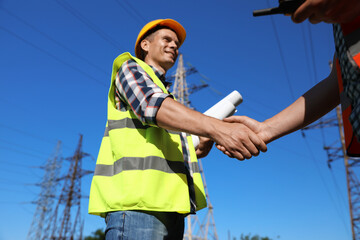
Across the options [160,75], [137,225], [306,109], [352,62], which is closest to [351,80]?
[352,62]

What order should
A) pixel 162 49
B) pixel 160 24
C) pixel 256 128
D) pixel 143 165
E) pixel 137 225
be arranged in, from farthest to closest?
pixel 160 24 → pixel 162 49 → pixel 256 128 → pixel 143 165 → pixel 137 225

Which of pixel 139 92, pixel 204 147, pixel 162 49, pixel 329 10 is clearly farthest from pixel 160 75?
pixel 329 10

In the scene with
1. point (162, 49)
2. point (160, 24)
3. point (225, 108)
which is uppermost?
point (160, 24)

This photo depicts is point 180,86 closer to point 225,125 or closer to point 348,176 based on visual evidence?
point 348,176

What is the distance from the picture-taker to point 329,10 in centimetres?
101

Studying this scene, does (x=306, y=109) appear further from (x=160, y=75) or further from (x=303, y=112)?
(x=160, y=75)

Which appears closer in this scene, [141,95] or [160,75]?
[141,95]

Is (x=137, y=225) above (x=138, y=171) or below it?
below

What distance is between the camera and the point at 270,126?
5.74 ft

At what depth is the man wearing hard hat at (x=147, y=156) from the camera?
1414 millimetres

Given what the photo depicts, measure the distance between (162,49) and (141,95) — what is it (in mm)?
866

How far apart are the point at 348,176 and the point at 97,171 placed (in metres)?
18.9

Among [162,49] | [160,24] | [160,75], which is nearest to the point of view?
A: [160,75]

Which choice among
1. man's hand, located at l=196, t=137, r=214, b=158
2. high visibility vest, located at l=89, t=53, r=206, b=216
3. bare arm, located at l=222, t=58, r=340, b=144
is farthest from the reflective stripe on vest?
man's hand, located at l=196, t=137, r=214, b=158
